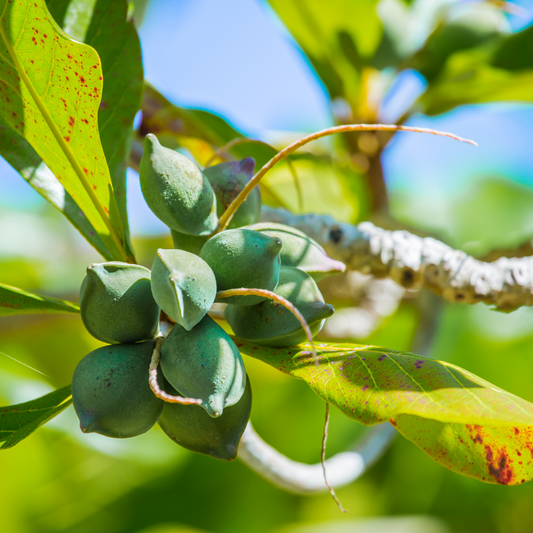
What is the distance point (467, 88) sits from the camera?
165 cm

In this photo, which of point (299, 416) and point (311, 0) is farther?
point (299, 416)

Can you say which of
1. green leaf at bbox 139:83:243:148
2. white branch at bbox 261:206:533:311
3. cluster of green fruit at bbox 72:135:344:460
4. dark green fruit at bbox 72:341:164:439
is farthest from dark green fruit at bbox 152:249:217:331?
green leaf at bbox 139:83:243:148

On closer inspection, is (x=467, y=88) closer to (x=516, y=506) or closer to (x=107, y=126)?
(x=107, y=126)

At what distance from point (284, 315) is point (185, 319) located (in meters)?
0.15

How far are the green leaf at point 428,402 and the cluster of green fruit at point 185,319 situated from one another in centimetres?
6

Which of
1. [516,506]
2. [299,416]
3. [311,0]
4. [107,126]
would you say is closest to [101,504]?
[299,416]

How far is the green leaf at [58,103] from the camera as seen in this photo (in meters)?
0.72

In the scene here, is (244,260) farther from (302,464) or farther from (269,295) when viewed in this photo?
(302,464)

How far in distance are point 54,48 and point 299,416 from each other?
2447 millimetres

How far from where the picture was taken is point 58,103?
778mm

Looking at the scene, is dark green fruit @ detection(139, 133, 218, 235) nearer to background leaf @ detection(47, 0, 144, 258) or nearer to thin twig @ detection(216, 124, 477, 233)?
thin twig @ detection(216, 124, 477, 233)

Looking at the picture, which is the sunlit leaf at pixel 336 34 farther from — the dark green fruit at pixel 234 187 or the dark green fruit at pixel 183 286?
the dark green fruit at pixel 183 286

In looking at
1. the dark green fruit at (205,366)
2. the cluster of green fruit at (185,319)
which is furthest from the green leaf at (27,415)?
the dark green fruit at (205,366)

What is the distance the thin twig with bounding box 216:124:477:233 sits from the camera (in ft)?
2.24
